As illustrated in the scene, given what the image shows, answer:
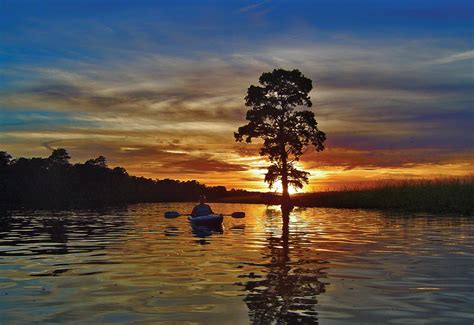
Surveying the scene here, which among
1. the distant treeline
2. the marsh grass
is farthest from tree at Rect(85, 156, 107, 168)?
the marsh grass

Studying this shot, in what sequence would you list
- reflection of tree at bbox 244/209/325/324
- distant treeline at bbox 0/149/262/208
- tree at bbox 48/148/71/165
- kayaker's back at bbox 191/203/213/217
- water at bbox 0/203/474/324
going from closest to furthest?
reflection of tree at bbox 244/209/325/324, water at bbox 0/203/474/324, kayaker's back at bbox 191/203/213/217, distant treeline at bbox 0/149/262/208, tree at bbox 48/148/71/165

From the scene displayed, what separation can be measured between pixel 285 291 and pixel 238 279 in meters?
1.92

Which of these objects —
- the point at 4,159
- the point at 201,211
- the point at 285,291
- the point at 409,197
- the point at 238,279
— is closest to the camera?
the point at 285,291

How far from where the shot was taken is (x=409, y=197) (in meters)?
48.7

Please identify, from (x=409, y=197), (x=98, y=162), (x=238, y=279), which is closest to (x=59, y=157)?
(x=98, y=162)

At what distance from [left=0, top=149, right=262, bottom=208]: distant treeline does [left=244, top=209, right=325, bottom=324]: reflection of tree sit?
76690 millimetres

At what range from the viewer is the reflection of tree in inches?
363

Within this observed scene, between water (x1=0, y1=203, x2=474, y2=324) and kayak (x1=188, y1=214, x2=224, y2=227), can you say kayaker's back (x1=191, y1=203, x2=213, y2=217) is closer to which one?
kayak (x1=188, y1=214, x2=224, y2=227)

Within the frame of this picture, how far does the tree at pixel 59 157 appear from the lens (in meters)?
114

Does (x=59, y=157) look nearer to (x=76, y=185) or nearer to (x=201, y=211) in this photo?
(x=76, y=185)

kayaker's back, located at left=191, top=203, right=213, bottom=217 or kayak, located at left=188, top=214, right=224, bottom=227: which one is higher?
kayaker's back, located at left=191, top=203, right=213, bottom=217

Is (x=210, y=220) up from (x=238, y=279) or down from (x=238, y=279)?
up

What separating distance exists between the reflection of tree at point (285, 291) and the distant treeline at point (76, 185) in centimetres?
7669

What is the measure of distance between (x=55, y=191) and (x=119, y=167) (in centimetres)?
2802
